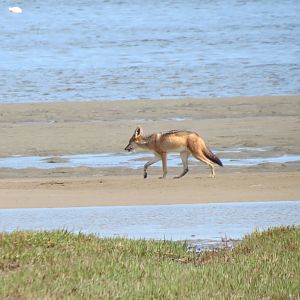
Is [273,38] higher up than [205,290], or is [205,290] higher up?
[205,290]

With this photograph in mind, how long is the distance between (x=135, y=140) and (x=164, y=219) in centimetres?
482

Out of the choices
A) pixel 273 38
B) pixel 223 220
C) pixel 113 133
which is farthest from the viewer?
pixel 273 38

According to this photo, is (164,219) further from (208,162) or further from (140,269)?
(140,269)

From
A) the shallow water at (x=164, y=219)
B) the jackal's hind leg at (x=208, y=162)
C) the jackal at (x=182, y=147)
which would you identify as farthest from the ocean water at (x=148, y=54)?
the shallow water at (x=164, y=219)

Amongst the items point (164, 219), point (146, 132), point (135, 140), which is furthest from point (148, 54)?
point (164, 219)

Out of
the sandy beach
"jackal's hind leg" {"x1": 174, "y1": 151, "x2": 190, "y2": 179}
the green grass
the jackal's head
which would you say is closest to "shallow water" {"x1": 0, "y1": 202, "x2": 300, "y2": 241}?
the sandy beach

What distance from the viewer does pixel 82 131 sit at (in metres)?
19.9

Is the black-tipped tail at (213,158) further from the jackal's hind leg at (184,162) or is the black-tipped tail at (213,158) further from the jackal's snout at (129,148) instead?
the jackal's snout at (129,148)

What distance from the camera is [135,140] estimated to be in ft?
54.7

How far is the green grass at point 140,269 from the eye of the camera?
718 centimetres

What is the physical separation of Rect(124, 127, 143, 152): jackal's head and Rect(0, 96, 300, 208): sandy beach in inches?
19.1

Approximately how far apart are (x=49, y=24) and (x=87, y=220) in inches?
1602

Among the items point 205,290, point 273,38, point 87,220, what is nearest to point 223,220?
point 87,220

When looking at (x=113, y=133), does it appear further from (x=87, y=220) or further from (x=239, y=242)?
(x=239, y=242)
